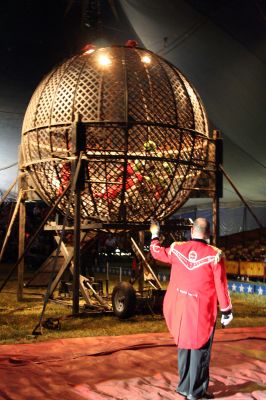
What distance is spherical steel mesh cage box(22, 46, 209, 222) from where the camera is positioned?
28.8 feet

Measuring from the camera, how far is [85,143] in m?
8.60

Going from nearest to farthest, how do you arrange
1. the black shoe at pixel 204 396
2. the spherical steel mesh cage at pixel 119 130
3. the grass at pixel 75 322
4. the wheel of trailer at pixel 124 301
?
1. the black shoe at pixel 204 396
2. the grass at pixel 75 322
3. the spherical steel mesh cage at pixel 119 130
4. the wheel of trailer at pixel 124 301

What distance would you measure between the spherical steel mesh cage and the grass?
176 cm

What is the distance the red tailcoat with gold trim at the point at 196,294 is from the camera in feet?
14.9

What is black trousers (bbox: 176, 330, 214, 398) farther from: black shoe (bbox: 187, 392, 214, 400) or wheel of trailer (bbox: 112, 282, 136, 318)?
wheel of trailer (bbox: 112, 282, 136, 318)

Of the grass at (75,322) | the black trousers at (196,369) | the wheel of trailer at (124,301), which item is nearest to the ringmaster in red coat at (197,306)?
the black trousers at (196,369)

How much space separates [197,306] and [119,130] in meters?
4.77

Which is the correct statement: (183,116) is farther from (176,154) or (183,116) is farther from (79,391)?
(79,391)

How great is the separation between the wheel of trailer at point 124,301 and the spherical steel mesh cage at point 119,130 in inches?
47.8

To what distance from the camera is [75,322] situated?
27.6ft

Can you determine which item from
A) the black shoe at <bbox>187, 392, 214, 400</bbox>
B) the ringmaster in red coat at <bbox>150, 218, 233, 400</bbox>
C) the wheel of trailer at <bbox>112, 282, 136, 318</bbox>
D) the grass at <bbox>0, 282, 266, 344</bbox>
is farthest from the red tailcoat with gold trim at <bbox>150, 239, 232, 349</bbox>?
the wheel of trailer at <bbox>112, 282, 136, 318</bbox>

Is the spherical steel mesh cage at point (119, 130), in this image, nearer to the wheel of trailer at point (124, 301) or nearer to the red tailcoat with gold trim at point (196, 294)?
the wheel of trailer at point (124, 301)

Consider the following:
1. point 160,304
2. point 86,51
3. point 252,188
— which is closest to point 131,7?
point 252,188

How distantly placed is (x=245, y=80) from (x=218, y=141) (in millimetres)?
5406
